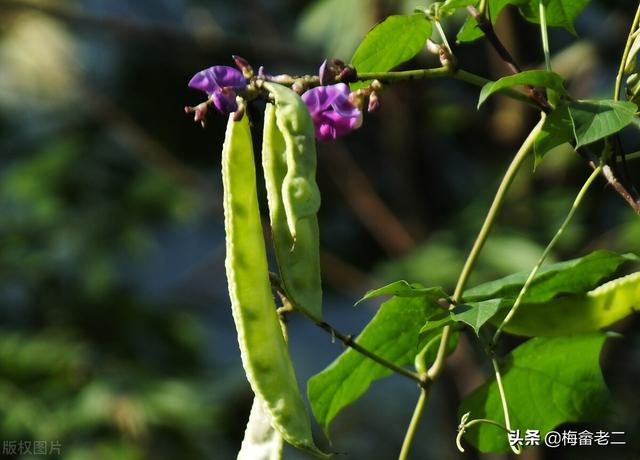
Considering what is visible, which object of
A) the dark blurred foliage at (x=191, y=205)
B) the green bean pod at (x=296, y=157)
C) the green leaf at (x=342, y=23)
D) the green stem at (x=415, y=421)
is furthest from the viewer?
the dark blurred foliage at (x=191, y=205)

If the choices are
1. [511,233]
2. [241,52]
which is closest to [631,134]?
[511,233]

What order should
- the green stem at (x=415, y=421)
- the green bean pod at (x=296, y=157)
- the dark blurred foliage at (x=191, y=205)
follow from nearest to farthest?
the green bean pod at (x=296, y=157), the green stem at (x=415, y=421), the dark blurred foliage at (x=191, y=205)

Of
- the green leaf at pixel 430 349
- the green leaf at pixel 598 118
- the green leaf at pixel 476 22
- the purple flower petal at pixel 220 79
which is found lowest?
the green leaf at pixel 430 349

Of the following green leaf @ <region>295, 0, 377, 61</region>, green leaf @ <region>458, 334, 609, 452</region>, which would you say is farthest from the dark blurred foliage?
green leaf @ <region>458, 334, 609, 452</region>

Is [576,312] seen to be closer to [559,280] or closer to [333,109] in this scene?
[559,280]

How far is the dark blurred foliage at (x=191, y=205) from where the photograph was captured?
2051 mm

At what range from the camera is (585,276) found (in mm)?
604

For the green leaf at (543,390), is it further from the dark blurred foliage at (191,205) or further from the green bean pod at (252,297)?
the dark blurred foliage at (191,205)

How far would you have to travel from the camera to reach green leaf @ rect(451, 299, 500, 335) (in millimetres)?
509

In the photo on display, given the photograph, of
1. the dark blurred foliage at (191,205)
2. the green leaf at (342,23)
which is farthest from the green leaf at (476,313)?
the green leaf at (342,23)

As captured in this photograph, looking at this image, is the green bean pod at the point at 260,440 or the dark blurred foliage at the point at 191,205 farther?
the dark blurred foliage at the point at 191,205

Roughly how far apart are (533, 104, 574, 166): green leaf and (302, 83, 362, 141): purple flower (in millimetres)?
85

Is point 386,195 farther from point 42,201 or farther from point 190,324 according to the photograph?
point 42,201

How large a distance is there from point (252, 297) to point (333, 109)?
4.0 inches
